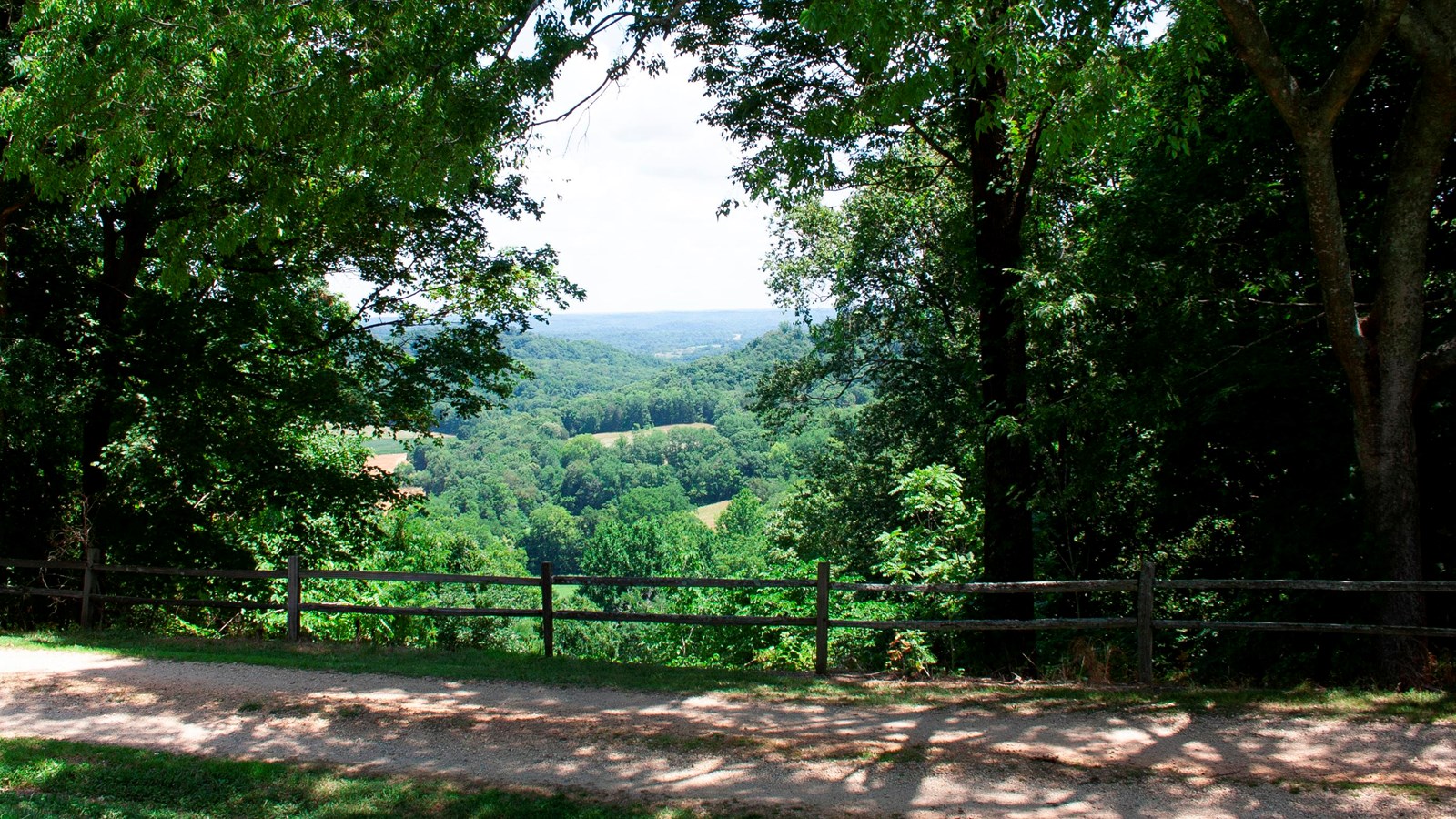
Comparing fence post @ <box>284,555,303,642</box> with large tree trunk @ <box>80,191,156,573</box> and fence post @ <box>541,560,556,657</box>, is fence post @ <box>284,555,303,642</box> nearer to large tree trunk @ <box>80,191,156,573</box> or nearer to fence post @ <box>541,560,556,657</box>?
fence post @ <box>541,560,556,657</box>

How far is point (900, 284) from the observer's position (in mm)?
17375

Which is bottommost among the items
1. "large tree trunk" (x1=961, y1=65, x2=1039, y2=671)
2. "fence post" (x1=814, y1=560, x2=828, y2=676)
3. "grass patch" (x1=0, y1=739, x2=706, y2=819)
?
"grass patch" (x1=0, y1=739, x2=706, y2=819)

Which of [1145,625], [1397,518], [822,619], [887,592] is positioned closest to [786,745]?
[822,619]

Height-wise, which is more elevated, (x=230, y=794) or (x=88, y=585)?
(x=88, y=585)

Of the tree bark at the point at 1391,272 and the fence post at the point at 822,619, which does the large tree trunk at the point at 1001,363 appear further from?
the tree bark at the point at 1391,272

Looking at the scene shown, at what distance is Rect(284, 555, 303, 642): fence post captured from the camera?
1129 centimetres

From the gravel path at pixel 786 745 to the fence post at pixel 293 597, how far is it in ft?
7.43

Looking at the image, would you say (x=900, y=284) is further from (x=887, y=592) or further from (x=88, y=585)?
(x=88, y=585)

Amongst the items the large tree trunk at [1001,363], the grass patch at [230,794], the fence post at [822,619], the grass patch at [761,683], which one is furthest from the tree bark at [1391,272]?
Answer: the grass patch at [230,794]

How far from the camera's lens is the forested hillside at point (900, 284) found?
27.2ft

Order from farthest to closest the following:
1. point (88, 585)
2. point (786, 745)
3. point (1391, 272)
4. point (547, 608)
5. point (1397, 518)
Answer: point (88, 585) < point (547, 608) < point (1397, 518) < point (1391, 272) < point (786, 745)

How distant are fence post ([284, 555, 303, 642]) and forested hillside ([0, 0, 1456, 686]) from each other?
2350 millimetres

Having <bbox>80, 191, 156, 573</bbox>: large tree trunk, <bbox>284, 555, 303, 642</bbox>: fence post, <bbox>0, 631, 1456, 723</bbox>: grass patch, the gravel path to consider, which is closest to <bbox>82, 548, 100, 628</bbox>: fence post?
<bbox>0, 631, 1456, 723</bbox>: grass patch

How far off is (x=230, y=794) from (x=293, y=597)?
18.5ft
